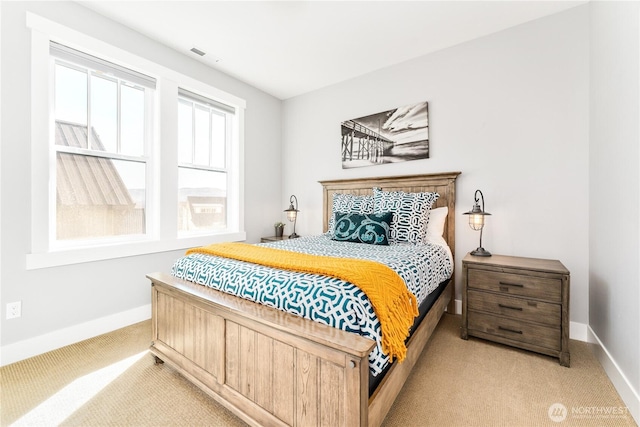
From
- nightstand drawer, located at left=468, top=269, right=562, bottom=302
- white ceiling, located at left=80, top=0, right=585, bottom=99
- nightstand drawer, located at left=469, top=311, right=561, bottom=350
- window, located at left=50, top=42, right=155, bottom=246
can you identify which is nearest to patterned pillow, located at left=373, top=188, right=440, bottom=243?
nightstand drawer, located at left=468, top=269, right=562, bottom=302

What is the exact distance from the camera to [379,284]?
1.31 m

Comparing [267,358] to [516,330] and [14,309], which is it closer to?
[516,330]

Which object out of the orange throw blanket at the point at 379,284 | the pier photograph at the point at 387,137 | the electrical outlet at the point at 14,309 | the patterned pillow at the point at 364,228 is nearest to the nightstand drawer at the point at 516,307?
the patterned pillow at the point at 364,228

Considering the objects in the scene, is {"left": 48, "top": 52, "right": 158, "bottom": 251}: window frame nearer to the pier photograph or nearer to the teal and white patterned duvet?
the teal and white patterned duvet

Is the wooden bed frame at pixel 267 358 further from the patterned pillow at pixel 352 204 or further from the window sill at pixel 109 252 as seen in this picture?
the patterned pillow at pixel 352 204

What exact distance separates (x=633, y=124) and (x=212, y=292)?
248cm

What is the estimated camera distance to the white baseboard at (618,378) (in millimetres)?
1401

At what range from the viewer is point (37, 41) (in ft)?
6.71

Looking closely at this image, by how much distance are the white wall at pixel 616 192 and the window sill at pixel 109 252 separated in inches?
136

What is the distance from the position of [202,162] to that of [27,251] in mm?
1765

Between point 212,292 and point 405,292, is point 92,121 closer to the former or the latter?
point 212,292

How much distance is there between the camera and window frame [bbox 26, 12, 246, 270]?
2.05 meters

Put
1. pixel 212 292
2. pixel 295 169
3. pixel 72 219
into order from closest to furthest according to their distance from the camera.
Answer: pixel 212 292, pixel 72 219, pixel 295 169

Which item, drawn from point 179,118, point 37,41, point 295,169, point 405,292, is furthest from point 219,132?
point 405,292
